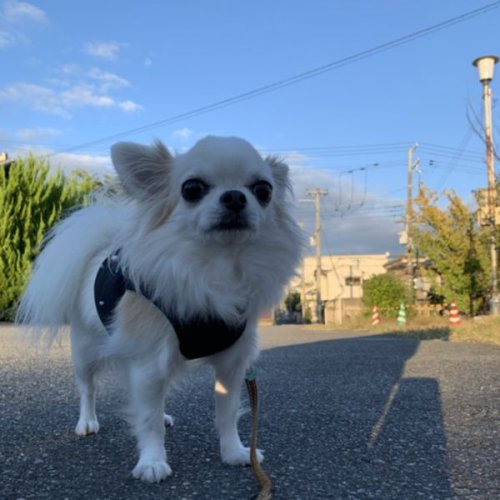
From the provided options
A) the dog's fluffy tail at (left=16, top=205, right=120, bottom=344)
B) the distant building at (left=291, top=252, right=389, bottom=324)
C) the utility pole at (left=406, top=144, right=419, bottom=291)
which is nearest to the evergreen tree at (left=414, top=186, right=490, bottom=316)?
the utility pole at (left=406, top=144, right=419, bottom=291)

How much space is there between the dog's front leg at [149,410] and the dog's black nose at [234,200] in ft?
2.30

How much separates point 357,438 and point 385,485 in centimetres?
67

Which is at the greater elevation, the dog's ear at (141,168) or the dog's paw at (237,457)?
the dog's ear at (141,168)

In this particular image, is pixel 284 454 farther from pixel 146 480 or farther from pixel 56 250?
pixel 56 250

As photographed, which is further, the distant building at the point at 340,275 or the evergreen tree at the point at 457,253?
the distant building at the point at 340,275

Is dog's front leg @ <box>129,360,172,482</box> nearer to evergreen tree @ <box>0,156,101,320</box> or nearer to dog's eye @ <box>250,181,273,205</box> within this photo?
dog's eye @ <box>250,181,273,205</box>

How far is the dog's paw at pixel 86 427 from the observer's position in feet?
8.50

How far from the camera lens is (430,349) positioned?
762cm

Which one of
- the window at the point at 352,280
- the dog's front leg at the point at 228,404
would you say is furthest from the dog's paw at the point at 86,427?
the window at the point at 352,280

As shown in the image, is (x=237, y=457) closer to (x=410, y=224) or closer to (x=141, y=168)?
(x=141, y=168)

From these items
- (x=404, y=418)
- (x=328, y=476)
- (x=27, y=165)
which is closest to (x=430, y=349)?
(x=404, y=418)

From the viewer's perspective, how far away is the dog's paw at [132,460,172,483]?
1908mm

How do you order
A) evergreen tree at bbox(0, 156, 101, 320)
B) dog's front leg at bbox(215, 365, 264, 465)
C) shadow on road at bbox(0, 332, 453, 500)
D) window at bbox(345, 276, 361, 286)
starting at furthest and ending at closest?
window at bbox(345, 276, 361, 286)
evergreen tree at bbox(0, 156, 101, 320)
dog's front leg at bbox(215, 365, 264, 465)
shadow on road at bbox(0, 332, 453, 500)

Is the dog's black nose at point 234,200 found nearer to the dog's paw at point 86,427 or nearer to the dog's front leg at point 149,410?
the dog's front leg at point 149,410
